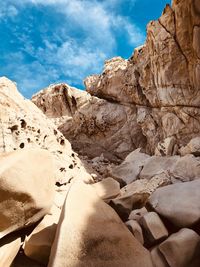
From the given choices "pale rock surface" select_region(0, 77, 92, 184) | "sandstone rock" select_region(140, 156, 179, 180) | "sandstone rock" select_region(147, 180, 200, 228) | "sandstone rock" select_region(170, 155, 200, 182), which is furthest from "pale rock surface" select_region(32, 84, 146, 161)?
"sandstone rock" select_region(147, 180, 200, 228)

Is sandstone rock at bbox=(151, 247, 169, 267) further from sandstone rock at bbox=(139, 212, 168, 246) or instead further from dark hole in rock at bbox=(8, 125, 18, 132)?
dark hole in rock at bbox=(8, 125, 18, 132)

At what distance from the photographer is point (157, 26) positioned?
869 cm

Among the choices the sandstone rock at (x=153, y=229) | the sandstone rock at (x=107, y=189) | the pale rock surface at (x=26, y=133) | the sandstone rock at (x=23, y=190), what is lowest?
the sandstone rock at (x=153, y=229)

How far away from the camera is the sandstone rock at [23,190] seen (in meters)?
2.22

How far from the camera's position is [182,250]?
1.84 metres

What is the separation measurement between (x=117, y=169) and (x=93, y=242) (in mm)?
4126

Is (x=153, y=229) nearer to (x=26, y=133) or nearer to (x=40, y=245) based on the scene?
(x=40, y=245)

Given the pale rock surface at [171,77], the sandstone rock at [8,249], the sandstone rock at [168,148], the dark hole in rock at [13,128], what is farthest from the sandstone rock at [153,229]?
the pale rock surface at [171,77]

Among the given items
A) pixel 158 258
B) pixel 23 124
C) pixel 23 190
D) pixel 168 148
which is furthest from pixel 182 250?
pixel 168 148

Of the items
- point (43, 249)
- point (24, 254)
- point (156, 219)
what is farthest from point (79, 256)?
point (156, 219)

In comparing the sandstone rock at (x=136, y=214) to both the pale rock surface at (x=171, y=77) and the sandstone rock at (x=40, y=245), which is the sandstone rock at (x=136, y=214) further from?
the pale rock surface at (x=171, y=77)

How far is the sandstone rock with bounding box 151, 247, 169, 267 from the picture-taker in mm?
1810

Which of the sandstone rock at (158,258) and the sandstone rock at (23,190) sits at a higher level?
the sandstone rock at (23,190)

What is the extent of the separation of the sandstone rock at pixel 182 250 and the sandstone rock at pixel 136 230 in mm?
227
